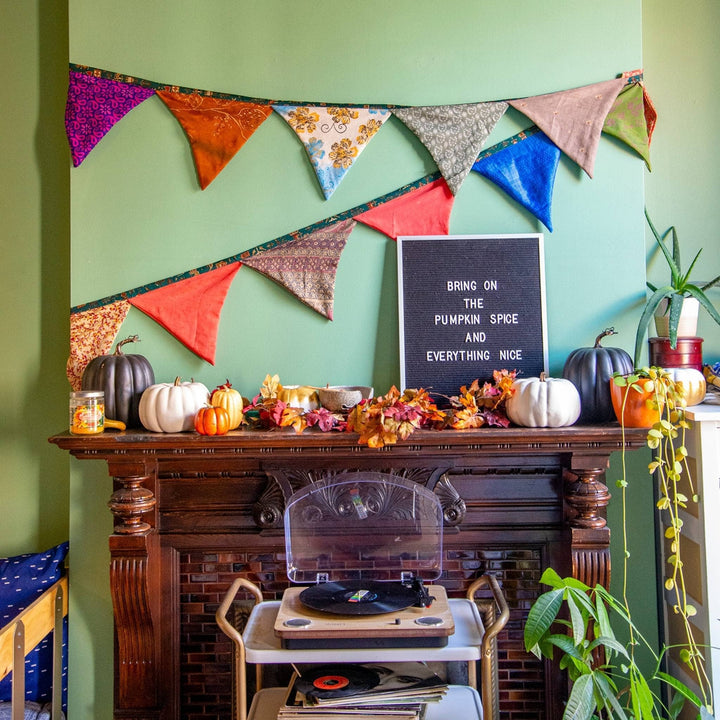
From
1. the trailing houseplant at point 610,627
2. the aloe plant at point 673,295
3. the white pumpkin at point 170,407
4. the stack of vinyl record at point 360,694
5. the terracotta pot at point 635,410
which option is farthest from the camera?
the aloe plant at point 673,295

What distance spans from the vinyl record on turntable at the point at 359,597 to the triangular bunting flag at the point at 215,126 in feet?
4.43

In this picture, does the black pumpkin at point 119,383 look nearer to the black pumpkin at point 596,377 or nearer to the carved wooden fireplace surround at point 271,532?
the carved wooden fireplace surround at point 271,532

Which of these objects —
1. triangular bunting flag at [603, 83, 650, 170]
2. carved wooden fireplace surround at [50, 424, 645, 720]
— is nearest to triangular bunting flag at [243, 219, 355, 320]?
carved wooden fireplace surround at [50, 424, 645, 720]

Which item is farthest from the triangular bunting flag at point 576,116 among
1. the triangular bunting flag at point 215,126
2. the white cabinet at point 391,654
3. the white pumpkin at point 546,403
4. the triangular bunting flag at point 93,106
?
the white cabinet at point 391,654

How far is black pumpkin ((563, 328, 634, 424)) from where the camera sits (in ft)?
→ 6.85

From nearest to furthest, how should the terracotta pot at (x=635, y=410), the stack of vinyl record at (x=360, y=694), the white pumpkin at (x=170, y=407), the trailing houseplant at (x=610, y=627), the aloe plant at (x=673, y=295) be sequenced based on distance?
1. the trailing houseplant at (x=610, y=627)
2. the stack of vinyl record at (x=360, y=694)
3. the terracotta pot at (x=635, y=410)
4. the white pumpkin at (x=170, y=407)
5. the aloe plant at (x=673, y=295)

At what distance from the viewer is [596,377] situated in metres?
2.09

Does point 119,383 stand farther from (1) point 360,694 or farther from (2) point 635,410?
(2) point 635,410

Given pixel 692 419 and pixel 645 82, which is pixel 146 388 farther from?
pixel 645 82

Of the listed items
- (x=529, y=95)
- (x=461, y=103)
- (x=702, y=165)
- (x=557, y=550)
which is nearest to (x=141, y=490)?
(x=557, y=550)

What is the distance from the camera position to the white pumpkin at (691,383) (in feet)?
6.84

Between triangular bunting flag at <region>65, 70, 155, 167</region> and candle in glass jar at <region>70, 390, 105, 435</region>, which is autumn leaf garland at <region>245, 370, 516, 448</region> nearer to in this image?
candle in glass jar at <region>70, 390, 105, 435</region>

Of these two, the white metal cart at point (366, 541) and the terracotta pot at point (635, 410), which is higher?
the terracotta pot at point (635, 410)

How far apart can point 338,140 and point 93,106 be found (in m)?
0.82
